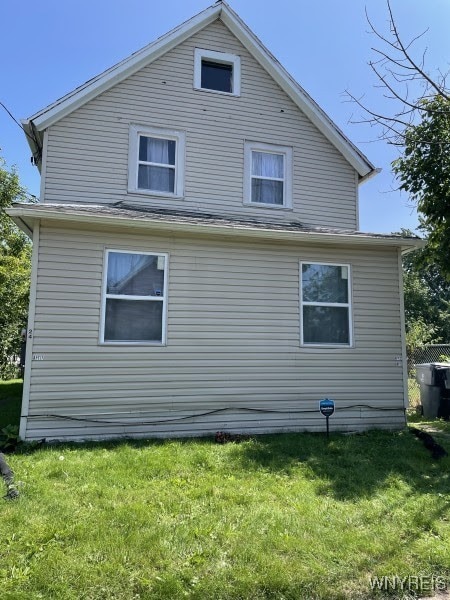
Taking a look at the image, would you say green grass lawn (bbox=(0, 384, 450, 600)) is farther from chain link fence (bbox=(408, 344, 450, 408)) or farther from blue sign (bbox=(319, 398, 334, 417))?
chain link fence (bbox=(408, 344, 450, 408))

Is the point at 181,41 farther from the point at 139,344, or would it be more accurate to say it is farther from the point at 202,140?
the point at 139,344

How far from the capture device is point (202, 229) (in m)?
6.96

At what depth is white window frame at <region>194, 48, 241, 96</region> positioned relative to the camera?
8.88m

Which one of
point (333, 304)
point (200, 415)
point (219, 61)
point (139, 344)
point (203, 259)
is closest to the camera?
point (139, 344)

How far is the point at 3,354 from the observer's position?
15.4 metres

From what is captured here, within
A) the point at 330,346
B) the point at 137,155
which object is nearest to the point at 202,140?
the point at 137,155

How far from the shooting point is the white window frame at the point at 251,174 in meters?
8.84

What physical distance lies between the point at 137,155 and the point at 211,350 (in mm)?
4050

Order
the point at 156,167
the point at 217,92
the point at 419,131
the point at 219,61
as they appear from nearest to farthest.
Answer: the point at 419,131 < the point at 156,167 < the point at 217,92 < the point at 219,61

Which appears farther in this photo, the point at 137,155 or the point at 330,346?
the point at 137,155

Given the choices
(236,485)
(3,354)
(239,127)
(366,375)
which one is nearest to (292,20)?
(239,127)

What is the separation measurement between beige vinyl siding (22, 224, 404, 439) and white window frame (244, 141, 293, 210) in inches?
60.9

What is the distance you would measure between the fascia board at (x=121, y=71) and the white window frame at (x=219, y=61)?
443mm

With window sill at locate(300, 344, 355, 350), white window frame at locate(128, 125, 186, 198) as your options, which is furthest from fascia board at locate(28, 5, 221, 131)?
window sill at locate(300, 344, 355, 350)
